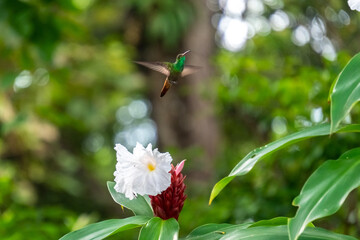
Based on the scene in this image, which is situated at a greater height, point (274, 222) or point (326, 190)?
point (326, 190)

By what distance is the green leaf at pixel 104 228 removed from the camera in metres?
1.08

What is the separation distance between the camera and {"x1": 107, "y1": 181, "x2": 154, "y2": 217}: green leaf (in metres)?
1.27

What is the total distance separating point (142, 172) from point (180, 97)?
5766 mm

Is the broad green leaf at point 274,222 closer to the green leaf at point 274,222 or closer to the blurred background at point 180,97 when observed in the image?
the green leaf at point 274,222

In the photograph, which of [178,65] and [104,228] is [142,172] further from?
[178,65]

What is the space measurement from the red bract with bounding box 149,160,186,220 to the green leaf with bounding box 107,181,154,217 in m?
0.05

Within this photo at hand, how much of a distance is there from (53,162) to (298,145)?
4859mm

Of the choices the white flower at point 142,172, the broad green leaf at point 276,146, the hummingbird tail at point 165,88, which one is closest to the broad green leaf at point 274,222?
the broad green leaf at point 276,146

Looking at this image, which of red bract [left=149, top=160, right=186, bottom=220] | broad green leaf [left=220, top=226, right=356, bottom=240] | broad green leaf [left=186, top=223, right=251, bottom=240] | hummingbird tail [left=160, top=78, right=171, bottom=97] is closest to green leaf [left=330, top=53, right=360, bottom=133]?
broad green leaf [left=220, top=226, right=356, bottom=240]

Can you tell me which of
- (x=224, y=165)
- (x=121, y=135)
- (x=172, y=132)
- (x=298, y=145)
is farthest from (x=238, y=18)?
(x=121, y=135)

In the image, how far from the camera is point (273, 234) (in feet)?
3.37

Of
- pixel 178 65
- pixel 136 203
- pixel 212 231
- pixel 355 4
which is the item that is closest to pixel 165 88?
pixel 178 65

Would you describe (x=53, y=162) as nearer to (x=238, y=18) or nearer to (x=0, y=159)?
(x=0, y=159)

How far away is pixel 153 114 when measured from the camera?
23.7ft
